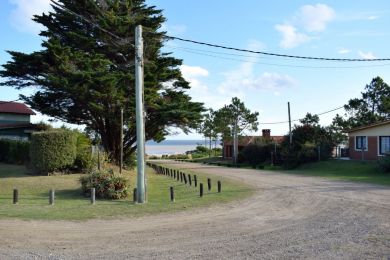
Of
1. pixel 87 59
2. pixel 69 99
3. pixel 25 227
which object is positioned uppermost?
pixel 87 59

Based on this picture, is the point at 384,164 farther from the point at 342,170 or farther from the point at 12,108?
the point at 12,108

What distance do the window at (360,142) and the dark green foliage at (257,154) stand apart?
1084 cm

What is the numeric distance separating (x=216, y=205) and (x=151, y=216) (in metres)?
3.02

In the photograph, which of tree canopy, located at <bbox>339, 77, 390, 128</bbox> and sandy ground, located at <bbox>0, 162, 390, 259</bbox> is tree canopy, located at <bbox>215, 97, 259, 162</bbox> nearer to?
tree canopy, located at <bbox>339, 77, 390, 128</bbox>

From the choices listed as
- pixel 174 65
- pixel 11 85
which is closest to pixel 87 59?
pixel 11 85

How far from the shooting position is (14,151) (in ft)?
101

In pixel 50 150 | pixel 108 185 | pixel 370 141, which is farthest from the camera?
pixel 370 141

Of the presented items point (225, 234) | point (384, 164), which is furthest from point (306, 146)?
point (225, 234)

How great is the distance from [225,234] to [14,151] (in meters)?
24.0

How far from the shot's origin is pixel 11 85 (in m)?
31.9

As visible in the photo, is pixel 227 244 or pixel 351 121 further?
pixel 351 121

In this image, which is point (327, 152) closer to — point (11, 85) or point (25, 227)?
point (11, 85)

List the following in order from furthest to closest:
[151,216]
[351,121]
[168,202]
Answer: [351,121]
[168,202]
[151,216]

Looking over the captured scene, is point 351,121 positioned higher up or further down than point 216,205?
higher up
